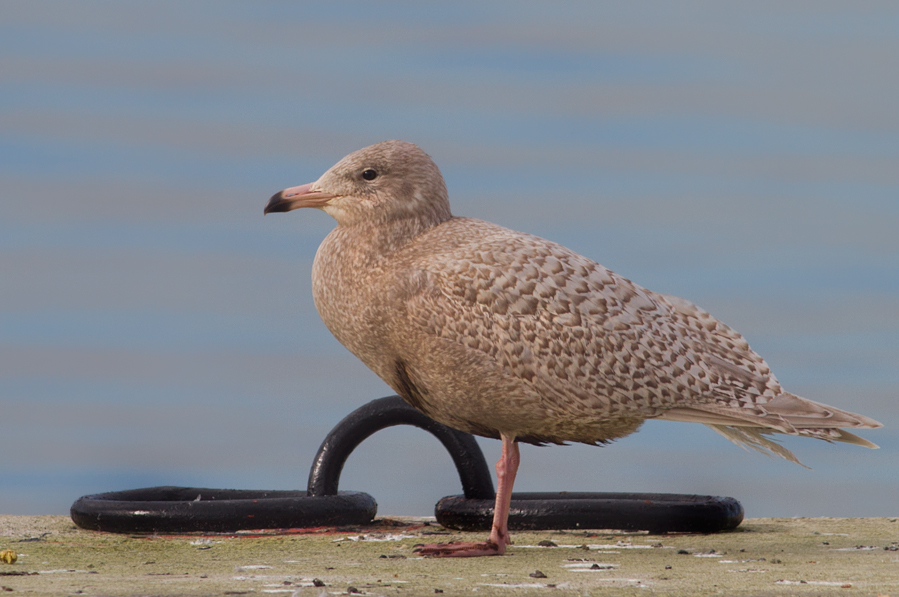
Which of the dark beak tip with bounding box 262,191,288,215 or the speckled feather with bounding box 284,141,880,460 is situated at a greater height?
the dark beak tip with bounding box 262,191,288,215

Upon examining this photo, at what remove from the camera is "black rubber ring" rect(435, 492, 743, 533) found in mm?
6852

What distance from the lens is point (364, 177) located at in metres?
6.14

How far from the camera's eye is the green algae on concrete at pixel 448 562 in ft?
14.7

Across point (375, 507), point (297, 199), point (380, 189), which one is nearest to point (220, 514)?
point (375, 507)

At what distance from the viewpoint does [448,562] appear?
18.1 feet

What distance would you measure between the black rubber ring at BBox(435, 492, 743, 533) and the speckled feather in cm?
92

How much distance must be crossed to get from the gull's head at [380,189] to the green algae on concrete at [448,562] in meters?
1.91

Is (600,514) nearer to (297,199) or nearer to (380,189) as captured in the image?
(380,189)

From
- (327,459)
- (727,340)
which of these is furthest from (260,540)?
(727,340)

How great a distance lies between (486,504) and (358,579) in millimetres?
2329

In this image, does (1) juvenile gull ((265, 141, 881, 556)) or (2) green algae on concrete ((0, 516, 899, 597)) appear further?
(1) juvenile gull ((265, 141, 881, 556))

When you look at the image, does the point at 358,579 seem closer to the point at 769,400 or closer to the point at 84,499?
the point at 769,400

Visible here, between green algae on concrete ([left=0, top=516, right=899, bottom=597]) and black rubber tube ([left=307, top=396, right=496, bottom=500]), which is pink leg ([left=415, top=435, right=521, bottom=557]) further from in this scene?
black rubber tube ([left=307, top=396, right=496, bottom=500])

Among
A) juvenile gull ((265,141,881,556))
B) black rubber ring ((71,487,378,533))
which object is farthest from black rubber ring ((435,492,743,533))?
juvenile gull ((265,141,881,556))
